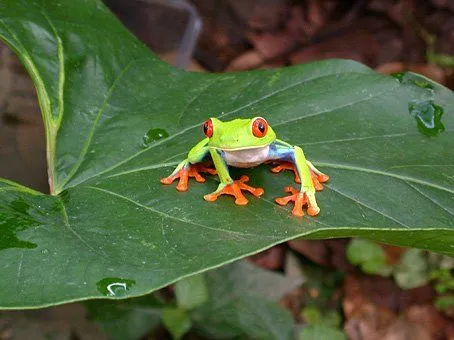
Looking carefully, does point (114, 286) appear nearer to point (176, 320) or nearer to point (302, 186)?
point (302, 186)

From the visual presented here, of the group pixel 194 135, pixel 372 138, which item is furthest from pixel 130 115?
pixel 372 138

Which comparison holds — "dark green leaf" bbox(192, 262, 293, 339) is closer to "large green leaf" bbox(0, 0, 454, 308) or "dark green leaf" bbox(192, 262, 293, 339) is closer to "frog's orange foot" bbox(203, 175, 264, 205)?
"large green leaf" bbox(0, 0, 454, 308)


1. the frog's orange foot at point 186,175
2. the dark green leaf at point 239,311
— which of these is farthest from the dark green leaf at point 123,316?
the frog's orange foot at point 186,175

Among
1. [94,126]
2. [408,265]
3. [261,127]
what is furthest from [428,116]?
[408,265]

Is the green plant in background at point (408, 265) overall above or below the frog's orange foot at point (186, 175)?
below

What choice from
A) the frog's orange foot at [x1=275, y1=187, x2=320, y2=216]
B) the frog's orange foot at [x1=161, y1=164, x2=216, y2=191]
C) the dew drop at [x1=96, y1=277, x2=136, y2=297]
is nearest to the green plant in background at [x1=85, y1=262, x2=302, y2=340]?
the frog's orange foot at [x1=161, y1=164, x2=216, y2=191]

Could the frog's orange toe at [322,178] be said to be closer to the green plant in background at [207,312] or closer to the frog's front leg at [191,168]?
Answer: the frog's front leg at [191,168]
